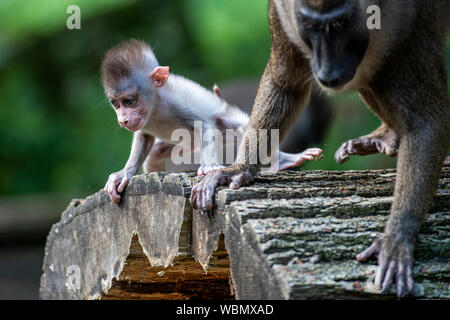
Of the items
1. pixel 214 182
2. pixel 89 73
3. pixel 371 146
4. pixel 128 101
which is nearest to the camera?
pixel 214 182

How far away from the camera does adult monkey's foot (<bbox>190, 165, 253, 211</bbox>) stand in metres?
3.24

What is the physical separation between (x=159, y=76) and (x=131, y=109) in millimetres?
342

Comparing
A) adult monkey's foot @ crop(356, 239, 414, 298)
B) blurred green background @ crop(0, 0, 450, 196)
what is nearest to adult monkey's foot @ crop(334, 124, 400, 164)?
adult monkey's foot @ crop(356, 239, 414, 298)

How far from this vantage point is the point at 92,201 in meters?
4.25

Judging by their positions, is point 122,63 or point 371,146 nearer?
point 122,63

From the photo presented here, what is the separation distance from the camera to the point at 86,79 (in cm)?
1038

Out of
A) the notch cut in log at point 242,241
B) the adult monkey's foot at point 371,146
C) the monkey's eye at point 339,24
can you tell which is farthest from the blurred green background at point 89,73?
the monkey's eye at point 339,24

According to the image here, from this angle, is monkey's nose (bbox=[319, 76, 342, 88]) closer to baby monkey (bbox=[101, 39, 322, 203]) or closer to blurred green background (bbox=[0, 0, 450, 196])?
baby monkey (bbox=[101, 39, 322, 203])

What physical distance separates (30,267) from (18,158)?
1790 mm

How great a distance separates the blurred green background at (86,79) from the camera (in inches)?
381

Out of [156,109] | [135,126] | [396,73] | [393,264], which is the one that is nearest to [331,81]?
[396,73]

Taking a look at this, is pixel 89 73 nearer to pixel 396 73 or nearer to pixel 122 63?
pixel 122 63

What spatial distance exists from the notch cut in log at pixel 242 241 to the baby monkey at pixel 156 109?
0.58m
